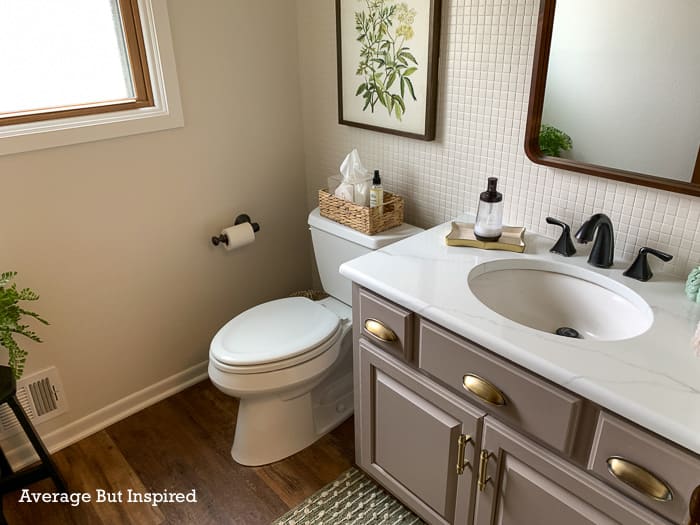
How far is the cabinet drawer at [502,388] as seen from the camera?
111cm

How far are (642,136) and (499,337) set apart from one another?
666 mm

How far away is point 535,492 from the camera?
1228 mm

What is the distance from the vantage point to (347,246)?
1.96 metres

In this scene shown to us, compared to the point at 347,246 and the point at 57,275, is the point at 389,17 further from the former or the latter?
the point at 57,275

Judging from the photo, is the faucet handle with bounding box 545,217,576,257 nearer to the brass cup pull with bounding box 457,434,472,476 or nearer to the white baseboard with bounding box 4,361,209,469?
the brass cup pull with bounding box 457,434,472,476

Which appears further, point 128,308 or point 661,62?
point 128,308

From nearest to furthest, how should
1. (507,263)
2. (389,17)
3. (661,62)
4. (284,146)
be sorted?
1. (661,62)
2. (507,263)
3. (389,17)
4. (284,146)

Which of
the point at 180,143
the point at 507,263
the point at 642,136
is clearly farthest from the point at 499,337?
the point at 180,143

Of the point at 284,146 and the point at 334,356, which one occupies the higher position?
the point at 284,146

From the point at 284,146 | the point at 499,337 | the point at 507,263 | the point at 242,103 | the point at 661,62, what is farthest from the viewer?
the point at 284,146

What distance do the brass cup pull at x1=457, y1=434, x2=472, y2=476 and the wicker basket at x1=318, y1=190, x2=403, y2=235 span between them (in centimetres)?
76

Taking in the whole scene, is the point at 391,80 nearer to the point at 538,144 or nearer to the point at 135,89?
the point at 538,144

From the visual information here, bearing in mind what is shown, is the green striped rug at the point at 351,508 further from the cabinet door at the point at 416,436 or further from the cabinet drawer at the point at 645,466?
the cabinet drawer at the point at 645,466

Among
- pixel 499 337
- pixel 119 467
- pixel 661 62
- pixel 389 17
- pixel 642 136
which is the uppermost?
pixel 389 17
